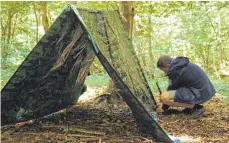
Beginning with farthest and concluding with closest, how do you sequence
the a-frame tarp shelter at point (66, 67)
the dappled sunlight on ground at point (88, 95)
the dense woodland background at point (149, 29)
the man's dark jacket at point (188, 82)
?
the dense woodland background at point (149, 29)
the dappled sunlight on ground at point (88, 95)
the man's dark jacket at point (188, 82)
the a-frame tarp shelter at point (66, 67)

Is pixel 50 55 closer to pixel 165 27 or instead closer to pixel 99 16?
pixel 99 16

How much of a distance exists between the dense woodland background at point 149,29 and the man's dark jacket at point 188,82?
1.52 meters

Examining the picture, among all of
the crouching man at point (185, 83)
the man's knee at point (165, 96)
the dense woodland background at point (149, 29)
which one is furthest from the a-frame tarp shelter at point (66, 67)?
the dense woodland background at point (149, 29)

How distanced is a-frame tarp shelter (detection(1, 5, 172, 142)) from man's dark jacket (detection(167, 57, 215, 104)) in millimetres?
609

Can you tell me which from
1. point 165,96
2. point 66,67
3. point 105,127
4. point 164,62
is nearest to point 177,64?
point 164,62

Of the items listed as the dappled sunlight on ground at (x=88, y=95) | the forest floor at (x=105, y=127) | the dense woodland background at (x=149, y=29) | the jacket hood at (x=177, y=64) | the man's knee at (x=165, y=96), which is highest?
the dense woodland background at (x=149, y=29)

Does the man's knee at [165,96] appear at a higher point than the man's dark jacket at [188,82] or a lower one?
lower

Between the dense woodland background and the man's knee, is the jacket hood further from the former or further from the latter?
the dense woodland background

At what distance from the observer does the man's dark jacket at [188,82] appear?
4355mm

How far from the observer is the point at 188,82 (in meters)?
4.39

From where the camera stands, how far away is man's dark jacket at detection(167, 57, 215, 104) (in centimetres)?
436

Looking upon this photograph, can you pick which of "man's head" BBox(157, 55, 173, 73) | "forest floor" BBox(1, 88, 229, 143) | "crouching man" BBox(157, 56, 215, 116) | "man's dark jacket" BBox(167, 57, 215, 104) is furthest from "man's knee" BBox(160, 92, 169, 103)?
"man's head" BBox(157, 55, 173, 73)

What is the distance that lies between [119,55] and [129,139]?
0.97 meters

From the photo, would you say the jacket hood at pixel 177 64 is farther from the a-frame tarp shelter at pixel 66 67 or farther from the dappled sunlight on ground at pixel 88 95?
the dappled sunlight on ground at pixel 88 95
